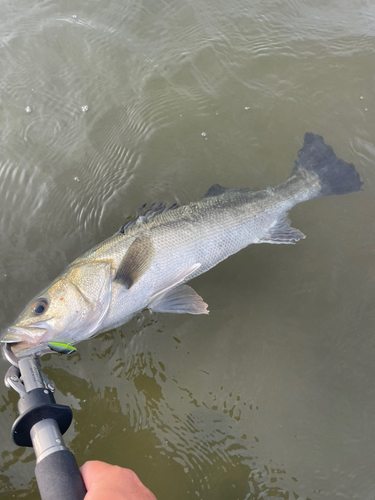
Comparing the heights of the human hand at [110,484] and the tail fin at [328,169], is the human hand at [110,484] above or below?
below

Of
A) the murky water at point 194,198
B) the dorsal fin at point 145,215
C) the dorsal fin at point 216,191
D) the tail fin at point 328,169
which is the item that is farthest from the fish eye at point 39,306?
the tail fin at point 328,169

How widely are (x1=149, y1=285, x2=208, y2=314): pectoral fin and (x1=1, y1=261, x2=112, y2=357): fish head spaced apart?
0.45m

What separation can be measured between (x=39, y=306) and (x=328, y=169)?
323cm

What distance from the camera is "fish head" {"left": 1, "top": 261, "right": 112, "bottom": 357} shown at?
279cm

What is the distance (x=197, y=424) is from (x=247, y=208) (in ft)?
7.04

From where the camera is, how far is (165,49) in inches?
181

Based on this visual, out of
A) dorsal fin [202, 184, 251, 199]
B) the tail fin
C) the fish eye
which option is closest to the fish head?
the fish eye

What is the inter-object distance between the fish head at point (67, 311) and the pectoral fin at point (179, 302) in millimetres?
455

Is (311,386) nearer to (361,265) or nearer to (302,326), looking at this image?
(302,326)

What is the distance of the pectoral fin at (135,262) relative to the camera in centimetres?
312

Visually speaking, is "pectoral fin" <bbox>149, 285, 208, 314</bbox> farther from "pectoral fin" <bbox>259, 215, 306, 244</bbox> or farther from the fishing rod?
the fishing rod

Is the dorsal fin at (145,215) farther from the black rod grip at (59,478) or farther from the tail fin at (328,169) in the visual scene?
the black rod grip at (59,478)

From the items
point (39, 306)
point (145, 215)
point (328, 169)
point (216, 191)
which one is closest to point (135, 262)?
point (145, 215)

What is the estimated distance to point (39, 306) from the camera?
292 cm
